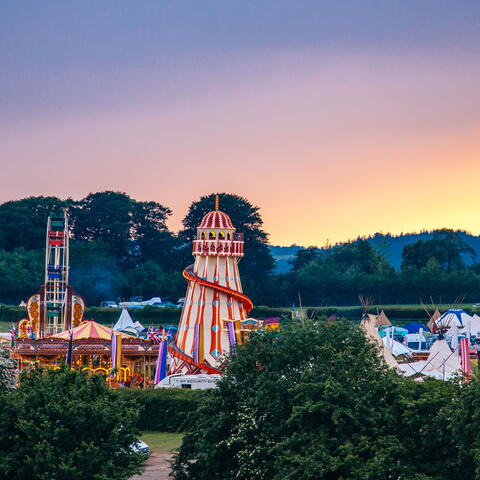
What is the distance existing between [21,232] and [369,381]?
96.6 metres

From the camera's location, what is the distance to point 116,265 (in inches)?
4715

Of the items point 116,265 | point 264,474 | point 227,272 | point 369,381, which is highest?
point 116,265

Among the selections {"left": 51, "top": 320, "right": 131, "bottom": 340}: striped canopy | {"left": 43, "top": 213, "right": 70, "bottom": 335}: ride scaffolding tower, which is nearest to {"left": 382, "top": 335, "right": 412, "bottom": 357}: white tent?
{"left": 51, "top": 320, "right": 131, "bottom": 340}: striped canopy

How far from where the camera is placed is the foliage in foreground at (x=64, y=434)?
2747 centimetres

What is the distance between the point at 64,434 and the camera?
28094mm

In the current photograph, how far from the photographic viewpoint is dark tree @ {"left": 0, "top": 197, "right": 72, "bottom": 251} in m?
121

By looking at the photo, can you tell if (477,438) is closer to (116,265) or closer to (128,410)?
(128,410)

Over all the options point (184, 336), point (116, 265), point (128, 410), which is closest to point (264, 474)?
point (128, 410)

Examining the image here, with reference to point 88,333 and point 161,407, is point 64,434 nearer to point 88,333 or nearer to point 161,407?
point 161,407

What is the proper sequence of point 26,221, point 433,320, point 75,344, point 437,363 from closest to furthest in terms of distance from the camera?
point 75,344, point 437,363, point 433,320, point 26,221

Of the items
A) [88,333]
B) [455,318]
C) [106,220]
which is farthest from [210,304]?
[106,220]

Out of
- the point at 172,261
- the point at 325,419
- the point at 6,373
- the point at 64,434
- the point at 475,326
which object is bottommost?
the point at 64,434

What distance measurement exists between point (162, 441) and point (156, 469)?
510 centimetres

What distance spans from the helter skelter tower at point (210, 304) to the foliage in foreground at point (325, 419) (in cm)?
1701
